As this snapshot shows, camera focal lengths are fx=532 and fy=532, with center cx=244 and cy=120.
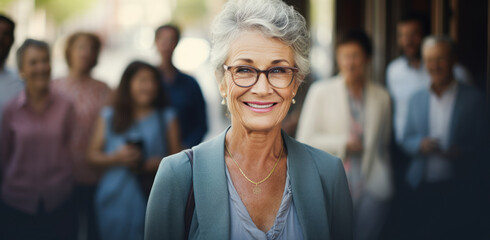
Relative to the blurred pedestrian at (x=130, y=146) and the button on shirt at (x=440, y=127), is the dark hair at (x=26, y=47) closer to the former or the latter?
the blurred pedestrian at (x=130, y=146)

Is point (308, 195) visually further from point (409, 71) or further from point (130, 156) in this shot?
point (409, 71)

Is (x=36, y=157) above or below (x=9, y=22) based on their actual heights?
below

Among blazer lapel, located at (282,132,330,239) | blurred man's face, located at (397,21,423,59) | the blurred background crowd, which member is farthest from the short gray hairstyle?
blurred man's face, located at (397,21,423,59)

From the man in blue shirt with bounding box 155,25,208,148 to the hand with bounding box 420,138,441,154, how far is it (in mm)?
1961

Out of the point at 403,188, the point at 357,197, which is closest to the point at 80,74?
the point at 357,197

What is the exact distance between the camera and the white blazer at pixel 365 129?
4.44 metres

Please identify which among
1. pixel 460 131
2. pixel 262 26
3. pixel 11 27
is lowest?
pixel 460 131

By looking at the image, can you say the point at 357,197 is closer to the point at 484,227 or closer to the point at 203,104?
the point at 484,227

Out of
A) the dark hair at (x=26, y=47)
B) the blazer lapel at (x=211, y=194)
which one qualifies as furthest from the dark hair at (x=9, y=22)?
the blazer lapel at (x=211, y=194)

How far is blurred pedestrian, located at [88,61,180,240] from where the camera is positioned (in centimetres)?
389

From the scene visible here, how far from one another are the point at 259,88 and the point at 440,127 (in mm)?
3402

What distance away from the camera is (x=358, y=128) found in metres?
4.54

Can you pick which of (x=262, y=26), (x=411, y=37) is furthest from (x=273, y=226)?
(x=411, y=37)

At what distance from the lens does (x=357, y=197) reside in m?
4.43
